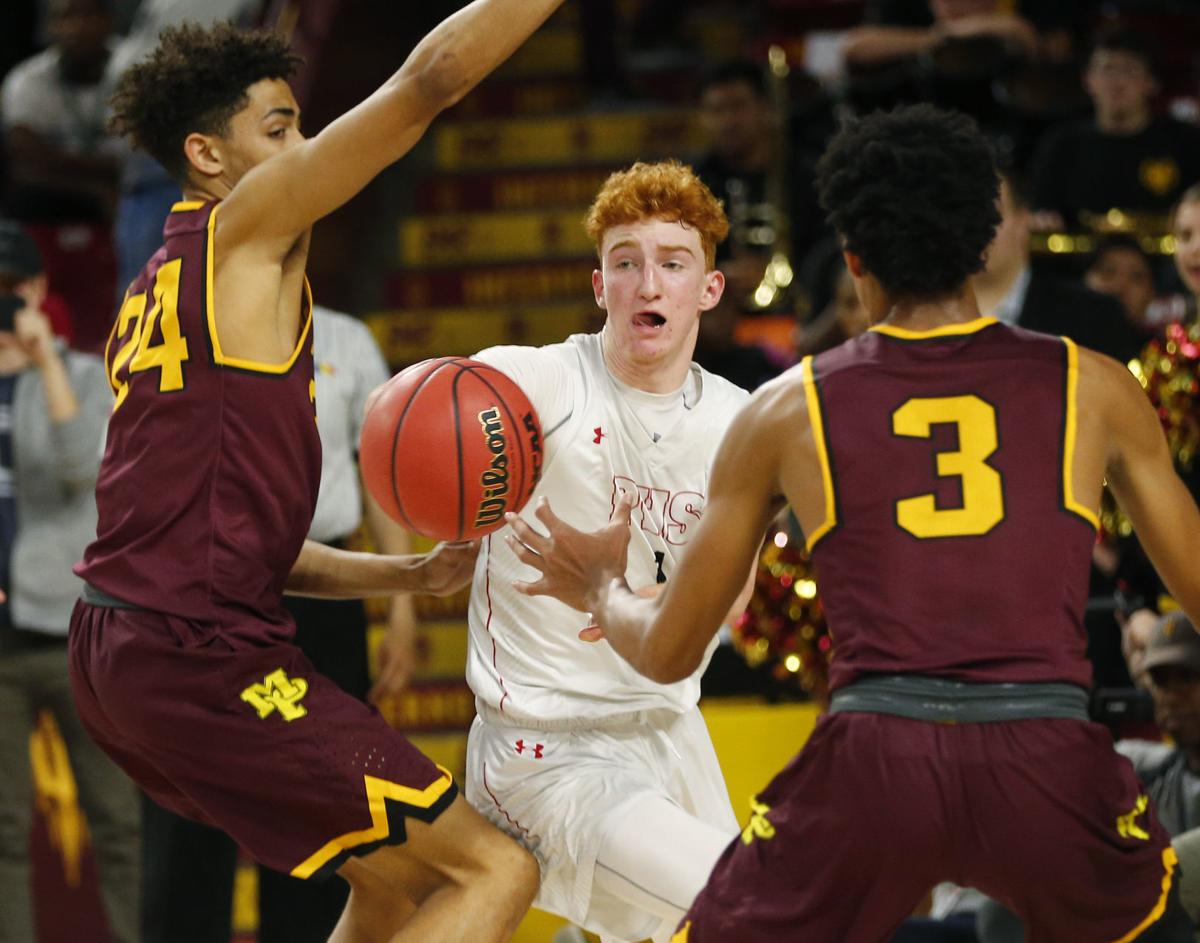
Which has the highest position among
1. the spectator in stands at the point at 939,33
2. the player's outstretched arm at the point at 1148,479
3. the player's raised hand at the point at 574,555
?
the spectator in stands at the point at 939,33

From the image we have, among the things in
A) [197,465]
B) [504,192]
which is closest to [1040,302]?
[197,465]

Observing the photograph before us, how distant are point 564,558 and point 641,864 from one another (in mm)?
726

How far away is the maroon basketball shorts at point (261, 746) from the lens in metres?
3.65

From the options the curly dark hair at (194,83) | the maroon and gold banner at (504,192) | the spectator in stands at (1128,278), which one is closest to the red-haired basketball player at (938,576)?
the curly dark hair at (194,83)

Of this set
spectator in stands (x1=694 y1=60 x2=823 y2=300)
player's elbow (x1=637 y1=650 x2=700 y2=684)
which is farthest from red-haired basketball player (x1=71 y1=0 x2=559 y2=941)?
spectator in stands (x1=694 y1=60 x2=823 y2=300)

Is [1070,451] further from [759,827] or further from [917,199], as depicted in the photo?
[759,827]

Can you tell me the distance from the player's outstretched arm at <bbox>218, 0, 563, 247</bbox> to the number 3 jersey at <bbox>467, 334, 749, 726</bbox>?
610mm

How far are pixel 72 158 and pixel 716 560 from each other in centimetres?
732

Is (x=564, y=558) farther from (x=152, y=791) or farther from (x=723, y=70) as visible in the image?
(x=723, y=70)

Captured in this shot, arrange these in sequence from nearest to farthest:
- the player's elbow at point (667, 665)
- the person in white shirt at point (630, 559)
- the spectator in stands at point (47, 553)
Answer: the player's elbow at point (667, 665), the person in white shirt at point (630, 559), the spectator in stands at point (47, 553)

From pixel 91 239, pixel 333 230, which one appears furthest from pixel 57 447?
pixel 91 239

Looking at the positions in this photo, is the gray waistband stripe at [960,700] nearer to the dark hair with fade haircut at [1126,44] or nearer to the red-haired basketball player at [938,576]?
the red-haired basketball player at [938,576]

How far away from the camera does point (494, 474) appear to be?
387 centimetres

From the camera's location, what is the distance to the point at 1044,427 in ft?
9.90
